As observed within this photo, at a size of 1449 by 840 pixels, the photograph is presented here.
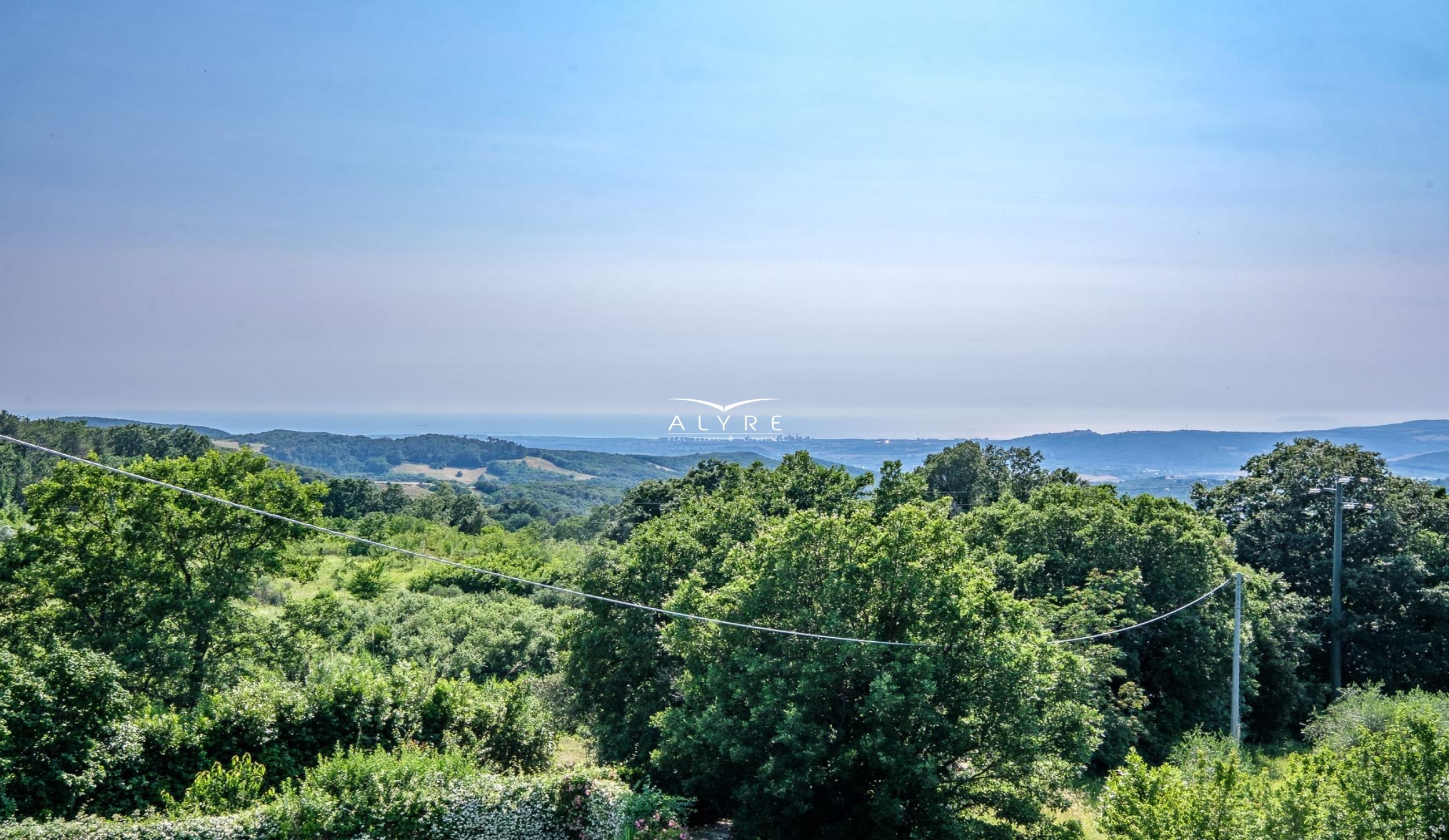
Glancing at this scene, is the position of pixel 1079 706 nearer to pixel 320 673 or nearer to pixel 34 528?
pixel 320 673

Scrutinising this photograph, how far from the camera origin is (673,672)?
2050cm

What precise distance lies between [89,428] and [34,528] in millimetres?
86439

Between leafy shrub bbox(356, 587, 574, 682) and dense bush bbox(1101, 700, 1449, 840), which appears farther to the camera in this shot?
leafy shrub bbox(356, 587, 574, 682)

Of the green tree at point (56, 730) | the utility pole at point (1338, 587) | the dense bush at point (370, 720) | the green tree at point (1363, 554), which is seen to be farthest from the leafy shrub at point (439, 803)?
the green tree at point (1363, 554)

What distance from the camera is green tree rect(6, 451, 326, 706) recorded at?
2100 centimetres

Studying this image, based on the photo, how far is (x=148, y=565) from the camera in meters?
21.5

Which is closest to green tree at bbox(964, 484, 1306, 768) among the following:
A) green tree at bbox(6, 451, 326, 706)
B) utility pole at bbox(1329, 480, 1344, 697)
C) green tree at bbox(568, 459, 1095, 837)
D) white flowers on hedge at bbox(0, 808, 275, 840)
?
utility pole at bbox(1329, 480, 1344, 697)

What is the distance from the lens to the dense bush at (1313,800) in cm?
947

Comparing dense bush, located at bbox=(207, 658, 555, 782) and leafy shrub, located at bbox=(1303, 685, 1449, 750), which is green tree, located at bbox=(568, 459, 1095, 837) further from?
leafy shrub, located at bbox=(1303, 685, 1449, 750)

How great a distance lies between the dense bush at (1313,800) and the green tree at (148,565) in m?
20.3

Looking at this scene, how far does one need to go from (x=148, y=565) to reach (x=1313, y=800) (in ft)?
80.6

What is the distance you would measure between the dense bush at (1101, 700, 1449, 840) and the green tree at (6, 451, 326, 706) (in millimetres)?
20302

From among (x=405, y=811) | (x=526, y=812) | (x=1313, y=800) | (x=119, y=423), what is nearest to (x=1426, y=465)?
(x=1313, y=800)

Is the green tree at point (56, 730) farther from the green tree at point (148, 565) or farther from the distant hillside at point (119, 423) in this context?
the distant hillside at point (119, 423)
